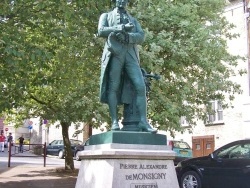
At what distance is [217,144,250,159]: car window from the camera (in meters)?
12.0

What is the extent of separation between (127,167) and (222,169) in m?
5.53

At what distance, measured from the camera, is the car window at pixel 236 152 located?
12.0 meters

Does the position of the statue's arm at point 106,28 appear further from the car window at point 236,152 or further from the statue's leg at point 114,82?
the car window at point 236,152

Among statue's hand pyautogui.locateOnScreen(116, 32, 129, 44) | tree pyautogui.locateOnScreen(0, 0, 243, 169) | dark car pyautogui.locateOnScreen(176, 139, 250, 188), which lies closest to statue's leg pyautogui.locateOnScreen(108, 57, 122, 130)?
statue's hand pyautogui.locateOnScreen(116, 32, 129, 44)

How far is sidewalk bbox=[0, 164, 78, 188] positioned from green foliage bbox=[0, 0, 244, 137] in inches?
87.5

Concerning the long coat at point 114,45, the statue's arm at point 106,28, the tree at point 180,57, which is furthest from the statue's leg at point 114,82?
the tree at point 180,57

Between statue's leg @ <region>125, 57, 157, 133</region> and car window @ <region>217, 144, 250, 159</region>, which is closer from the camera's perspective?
statue's leg @ <region>125, 57, 157, 133</region>

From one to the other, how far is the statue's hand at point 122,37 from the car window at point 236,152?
5503 millimetres

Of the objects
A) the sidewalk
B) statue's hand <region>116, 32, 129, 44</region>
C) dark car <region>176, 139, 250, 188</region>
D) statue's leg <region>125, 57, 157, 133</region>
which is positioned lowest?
the sidewalk

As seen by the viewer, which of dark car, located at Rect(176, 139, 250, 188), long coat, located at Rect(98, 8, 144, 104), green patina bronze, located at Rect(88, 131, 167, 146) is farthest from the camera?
dark car, located at Rect(176, 139, 250, 188)

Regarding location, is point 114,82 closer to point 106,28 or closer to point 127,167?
point 106,28

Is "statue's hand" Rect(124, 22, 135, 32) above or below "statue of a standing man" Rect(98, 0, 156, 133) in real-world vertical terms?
above

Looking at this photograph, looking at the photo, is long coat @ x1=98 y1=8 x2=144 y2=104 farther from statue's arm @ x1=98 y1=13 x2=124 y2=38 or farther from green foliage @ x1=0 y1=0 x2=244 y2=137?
green foliage @ x1=0 y1=0 x2=244 y2=137

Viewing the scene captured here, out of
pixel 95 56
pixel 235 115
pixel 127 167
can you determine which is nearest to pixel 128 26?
pixel 127 167
